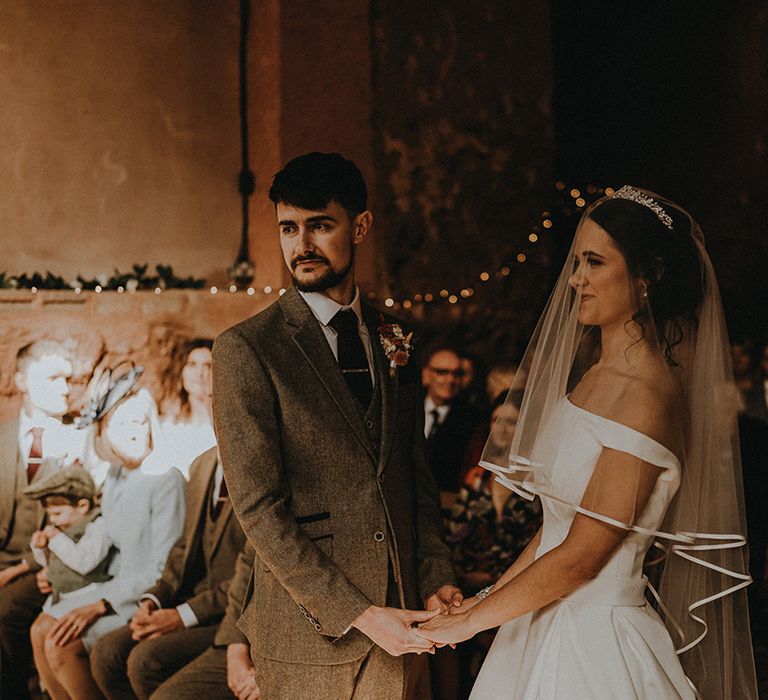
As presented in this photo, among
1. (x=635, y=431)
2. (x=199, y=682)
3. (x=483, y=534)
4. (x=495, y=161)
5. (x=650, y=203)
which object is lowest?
(x=199, y=682)

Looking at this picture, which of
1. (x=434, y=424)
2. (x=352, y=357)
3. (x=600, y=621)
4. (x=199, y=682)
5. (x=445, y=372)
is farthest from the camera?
(x=445, y=372)

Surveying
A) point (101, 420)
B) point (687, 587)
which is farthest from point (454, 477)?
point (687, 587)

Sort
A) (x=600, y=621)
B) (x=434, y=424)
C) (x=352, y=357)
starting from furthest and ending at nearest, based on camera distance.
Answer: (x=434, y=424), (x=352, y=357), (x=600, y=621)

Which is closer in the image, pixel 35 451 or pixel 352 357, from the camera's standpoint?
pixel 352 357

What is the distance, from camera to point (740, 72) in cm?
507

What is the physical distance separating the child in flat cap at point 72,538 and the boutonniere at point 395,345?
1536mm

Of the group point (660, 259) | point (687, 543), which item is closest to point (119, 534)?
point (687, 543)

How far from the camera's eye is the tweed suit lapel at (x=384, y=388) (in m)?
2.36

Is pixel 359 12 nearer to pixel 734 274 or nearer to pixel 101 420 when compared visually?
pixel 101 420

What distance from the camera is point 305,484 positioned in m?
2.28

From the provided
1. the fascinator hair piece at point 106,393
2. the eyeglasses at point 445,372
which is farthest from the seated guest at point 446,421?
the fascinator hair piece at point 106,393

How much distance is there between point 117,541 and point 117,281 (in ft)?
3.30

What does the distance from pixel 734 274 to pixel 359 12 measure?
8.05ft

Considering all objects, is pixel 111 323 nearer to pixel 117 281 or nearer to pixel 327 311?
pixel 117 281
